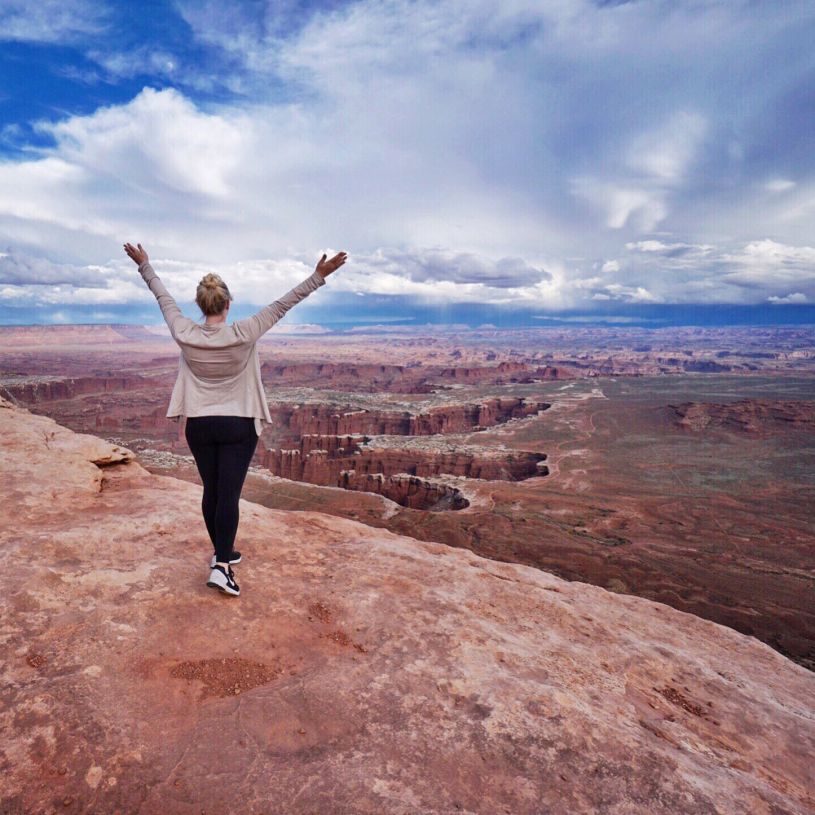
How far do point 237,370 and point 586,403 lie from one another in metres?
75.7

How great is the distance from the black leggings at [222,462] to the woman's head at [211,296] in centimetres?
74

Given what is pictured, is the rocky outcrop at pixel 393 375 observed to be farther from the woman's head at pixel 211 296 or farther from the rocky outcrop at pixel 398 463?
the woman's head at pixel 211 296

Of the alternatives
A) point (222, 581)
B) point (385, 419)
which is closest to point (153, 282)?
point (222, 581)

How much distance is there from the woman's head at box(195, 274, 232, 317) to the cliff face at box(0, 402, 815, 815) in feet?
7.19

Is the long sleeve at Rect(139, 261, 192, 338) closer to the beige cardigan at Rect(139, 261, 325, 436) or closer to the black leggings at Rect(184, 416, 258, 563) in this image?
the beige cardigan at Rect(139, 261, 325, 436)

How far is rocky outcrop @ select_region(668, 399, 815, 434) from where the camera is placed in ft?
176

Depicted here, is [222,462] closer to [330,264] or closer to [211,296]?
[211,296]

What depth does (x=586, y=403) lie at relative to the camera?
73750 millimetres

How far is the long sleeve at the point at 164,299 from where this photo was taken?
11.1ft

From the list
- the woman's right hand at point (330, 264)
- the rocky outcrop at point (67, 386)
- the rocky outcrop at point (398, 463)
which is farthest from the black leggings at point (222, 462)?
the rocky outcrop at point (67, 386)

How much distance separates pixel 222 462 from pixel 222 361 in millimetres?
750

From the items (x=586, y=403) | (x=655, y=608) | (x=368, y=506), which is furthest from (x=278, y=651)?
(x=586, y=403)

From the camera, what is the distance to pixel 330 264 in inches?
137

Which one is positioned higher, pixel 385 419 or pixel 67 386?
pixel 67 386
